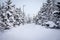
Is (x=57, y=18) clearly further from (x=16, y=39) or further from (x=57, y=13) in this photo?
(x=16, y=39)

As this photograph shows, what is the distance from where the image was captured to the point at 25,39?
5.04 metres

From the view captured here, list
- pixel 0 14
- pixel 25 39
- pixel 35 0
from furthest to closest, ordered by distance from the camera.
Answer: pixel 0 14
pixel 35 0
pixel 25 39

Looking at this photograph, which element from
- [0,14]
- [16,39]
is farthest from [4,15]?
[16,39]

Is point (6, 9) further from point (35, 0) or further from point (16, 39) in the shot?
point (16, 39)

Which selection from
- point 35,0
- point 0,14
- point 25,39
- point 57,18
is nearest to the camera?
point 25,39

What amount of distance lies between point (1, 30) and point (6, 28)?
65 cm

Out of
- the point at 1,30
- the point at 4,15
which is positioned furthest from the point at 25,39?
the point at 4,15

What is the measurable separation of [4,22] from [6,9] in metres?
1.60

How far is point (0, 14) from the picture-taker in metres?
8.35

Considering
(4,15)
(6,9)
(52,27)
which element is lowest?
(52,27)

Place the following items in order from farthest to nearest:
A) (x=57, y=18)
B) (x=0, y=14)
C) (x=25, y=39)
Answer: (x=57, y=18) → (x=0, y=14) → (x=25, y=39)

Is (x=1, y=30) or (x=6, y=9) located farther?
(x=6, y=9)

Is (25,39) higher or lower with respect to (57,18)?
lower

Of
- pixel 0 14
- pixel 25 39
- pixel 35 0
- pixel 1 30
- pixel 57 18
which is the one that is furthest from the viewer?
pixel 57 18
